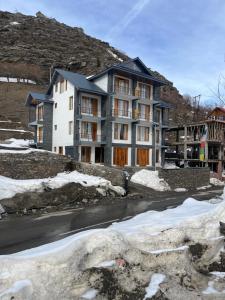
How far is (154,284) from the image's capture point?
6.15 m

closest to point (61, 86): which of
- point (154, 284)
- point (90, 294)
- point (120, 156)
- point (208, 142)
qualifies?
point (120, 156)

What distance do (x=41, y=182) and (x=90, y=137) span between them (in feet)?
53.6

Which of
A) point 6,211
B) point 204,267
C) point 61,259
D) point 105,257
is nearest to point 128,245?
point 105,257

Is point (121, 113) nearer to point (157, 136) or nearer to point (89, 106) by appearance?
point (89, 106)

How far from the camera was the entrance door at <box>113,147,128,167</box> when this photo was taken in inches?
1539

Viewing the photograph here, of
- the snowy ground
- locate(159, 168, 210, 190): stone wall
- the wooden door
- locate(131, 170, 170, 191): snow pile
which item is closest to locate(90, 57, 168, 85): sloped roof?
the wooden door

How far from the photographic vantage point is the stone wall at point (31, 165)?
79.2 ft

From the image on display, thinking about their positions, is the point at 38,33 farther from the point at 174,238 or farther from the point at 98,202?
the point at 174,238

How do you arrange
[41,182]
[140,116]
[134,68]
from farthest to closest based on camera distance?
[140,116], [134,68], [41,182]

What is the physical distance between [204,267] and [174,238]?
0.93m

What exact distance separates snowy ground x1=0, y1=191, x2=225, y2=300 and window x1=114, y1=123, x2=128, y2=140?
104 ft

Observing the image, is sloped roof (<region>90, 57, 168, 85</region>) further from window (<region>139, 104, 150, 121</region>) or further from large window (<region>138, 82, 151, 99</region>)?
window (<region>139, 104, 150, 121</region>)

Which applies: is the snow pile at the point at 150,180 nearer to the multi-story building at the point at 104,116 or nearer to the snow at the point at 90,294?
the multi-story building at the point at 104,116

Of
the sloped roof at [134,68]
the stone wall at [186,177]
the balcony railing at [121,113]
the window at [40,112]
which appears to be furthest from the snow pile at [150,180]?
the window at [40,112]
